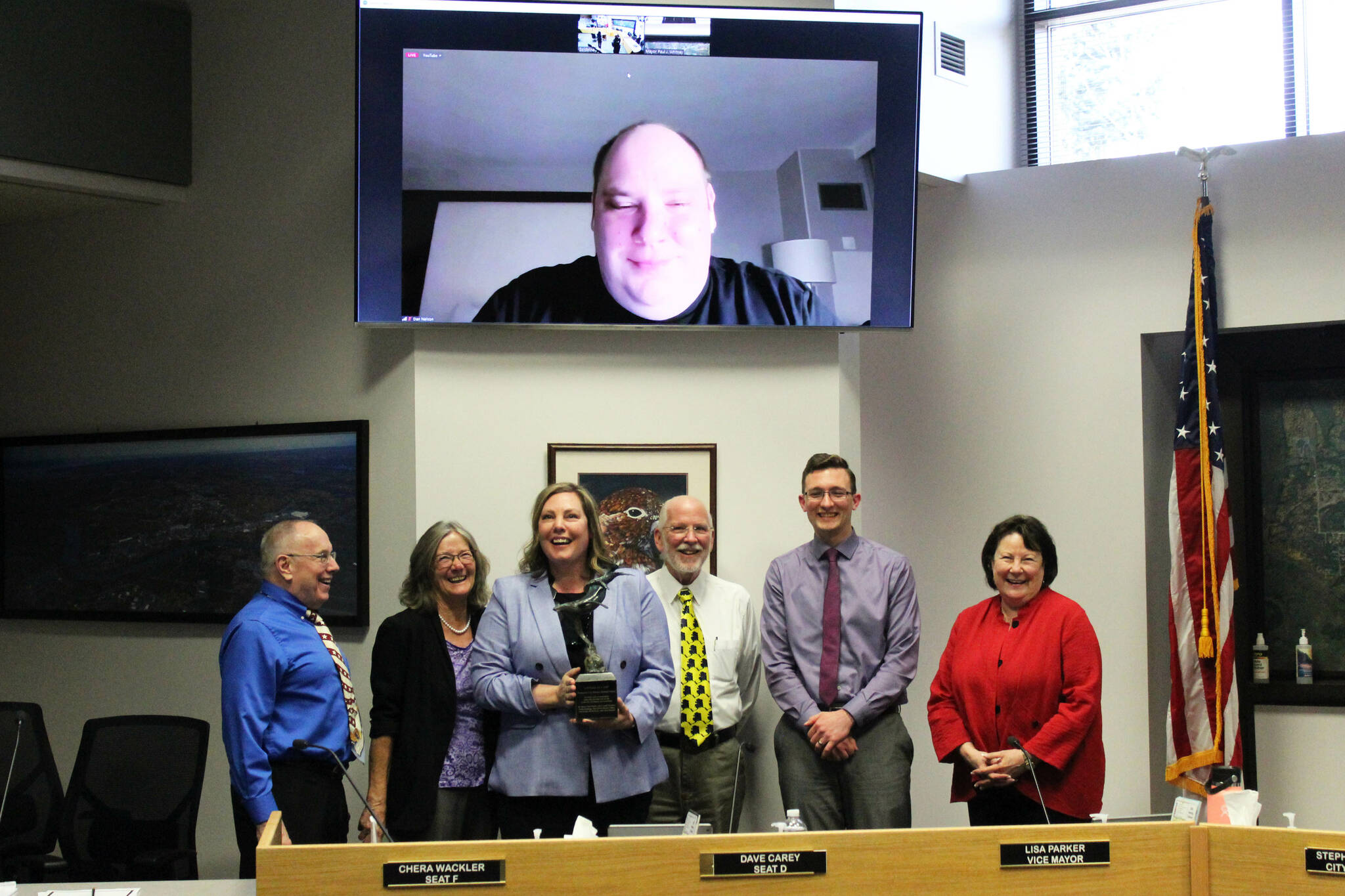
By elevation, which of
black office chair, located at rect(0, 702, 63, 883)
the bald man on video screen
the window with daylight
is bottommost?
black office chair, located at rect(0, 702, 63, 883)

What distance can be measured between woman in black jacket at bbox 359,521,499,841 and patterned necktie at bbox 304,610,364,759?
0.22 ft

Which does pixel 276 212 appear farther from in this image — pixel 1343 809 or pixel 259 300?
pixel 1343 809

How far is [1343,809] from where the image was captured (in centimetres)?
484

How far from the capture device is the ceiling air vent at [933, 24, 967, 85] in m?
5.23

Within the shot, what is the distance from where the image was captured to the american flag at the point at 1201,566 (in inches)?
182

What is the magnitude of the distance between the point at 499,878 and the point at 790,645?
6.22ft

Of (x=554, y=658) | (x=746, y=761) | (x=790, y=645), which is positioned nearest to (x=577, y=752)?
(x=554, y=658)

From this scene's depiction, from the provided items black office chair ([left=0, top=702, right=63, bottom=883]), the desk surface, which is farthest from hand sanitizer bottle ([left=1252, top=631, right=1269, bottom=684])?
black office chair ([left=0, top=702, right=63, bottom=883])

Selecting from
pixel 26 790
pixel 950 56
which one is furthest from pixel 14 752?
pixel 950 56

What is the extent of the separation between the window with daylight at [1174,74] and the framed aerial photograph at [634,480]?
2.15 metres

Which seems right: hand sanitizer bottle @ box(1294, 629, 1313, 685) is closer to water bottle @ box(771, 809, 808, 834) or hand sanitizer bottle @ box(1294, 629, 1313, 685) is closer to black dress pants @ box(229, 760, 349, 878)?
water bottle @ box(771, 809, 808, 834)

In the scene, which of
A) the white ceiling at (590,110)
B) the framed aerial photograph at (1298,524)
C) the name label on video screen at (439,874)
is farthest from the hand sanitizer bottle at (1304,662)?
the name label on video screen at (439,874)

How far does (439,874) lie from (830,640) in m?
1.92

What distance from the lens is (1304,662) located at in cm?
495
